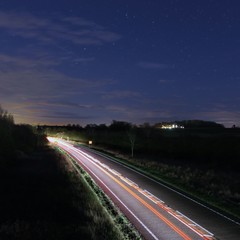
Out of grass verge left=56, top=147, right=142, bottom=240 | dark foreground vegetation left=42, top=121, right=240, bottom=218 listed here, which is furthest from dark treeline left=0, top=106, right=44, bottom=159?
grass verge left=56, top=147, right=142, bottom=240

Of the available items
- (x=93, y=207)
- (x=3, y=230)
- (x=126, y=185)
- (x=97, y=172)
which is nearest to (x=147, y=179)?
(x=126, y=185)

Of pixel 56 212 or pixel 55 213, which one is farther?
pixel 56 212

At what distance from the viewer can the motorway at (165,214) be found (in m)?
19.6

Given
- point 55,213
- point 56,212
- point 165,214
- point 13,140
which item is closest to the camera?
point 165,214

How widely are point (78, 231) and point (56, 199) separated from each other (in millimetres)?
11797

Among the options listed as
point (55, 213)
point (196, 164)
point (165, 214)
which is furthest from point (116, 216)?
point (196, 164)

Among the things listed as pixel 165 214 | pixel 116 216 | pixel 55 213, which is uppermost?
pixel 165 214

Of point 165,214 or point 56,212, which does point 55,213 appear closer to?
point 56,212

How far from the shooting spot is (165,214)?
77.7ft

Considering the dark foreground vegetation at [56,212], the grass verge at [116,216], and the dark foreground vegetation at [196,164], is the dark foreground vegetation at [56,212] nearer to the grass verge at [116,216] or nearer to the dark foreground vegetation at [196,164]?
the grass verge at [116,216]

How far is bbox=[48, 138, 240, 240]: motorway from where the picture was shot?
1961 centimetres

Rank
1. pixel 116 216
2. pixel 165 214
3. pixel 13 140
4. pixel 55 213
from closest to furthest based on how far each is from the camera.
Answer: pixel 116 216, pixel 165 214, pixel 55 213, pixel 13 140

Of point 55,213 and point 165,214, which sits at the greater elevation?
point 165,214

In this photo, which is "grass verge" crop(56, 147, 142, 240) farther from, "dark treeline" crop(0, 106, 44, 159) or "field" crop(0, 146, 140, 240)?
"dark treeline" crop(0, 106, 44, 159)
